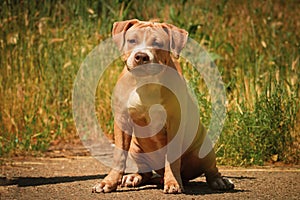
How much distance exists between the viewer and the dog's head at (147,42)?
4102 mm

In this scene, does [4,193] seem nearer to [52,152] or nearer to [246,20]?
[52,152]

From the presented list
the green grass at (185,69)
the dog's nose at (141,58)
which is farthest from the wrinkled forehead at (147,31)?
the green grass at (185,69)

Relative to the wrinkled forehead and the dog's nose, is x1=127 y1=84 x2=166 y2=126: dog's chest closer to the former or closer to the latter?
the dog's nose

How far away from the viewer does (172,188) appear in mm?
4188

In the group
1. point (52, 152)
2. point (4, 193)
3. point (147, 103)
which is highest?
point (147, 103)

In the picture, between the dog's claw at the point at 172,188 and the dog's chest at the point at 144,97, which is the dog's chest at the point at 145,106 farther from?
the dog's claw at the point at 172,188

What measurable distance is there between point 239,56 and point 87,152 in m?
2.30

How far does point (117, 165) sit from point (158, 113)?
481 millimetres

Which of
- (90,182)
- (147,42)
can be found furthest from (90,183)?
(147,42)

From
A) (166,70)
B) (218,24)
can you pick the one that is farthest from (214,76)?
(166,70)

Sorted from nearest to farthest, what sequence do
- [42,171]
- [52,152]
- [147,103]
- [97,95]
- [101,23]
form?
[147,103]
[42,171]
[52,152]
[97,95]
[101,23]

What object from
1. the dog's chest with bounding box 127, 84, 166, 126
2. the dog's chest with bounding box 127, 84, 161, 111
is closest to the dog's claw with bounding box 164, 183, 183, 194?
the dog's chest with bounding box 127, 84, 166, 126

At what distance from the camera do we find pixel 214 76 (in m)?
6.76

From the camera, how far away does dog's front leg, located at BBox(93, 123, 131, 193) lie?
14.0 ft
